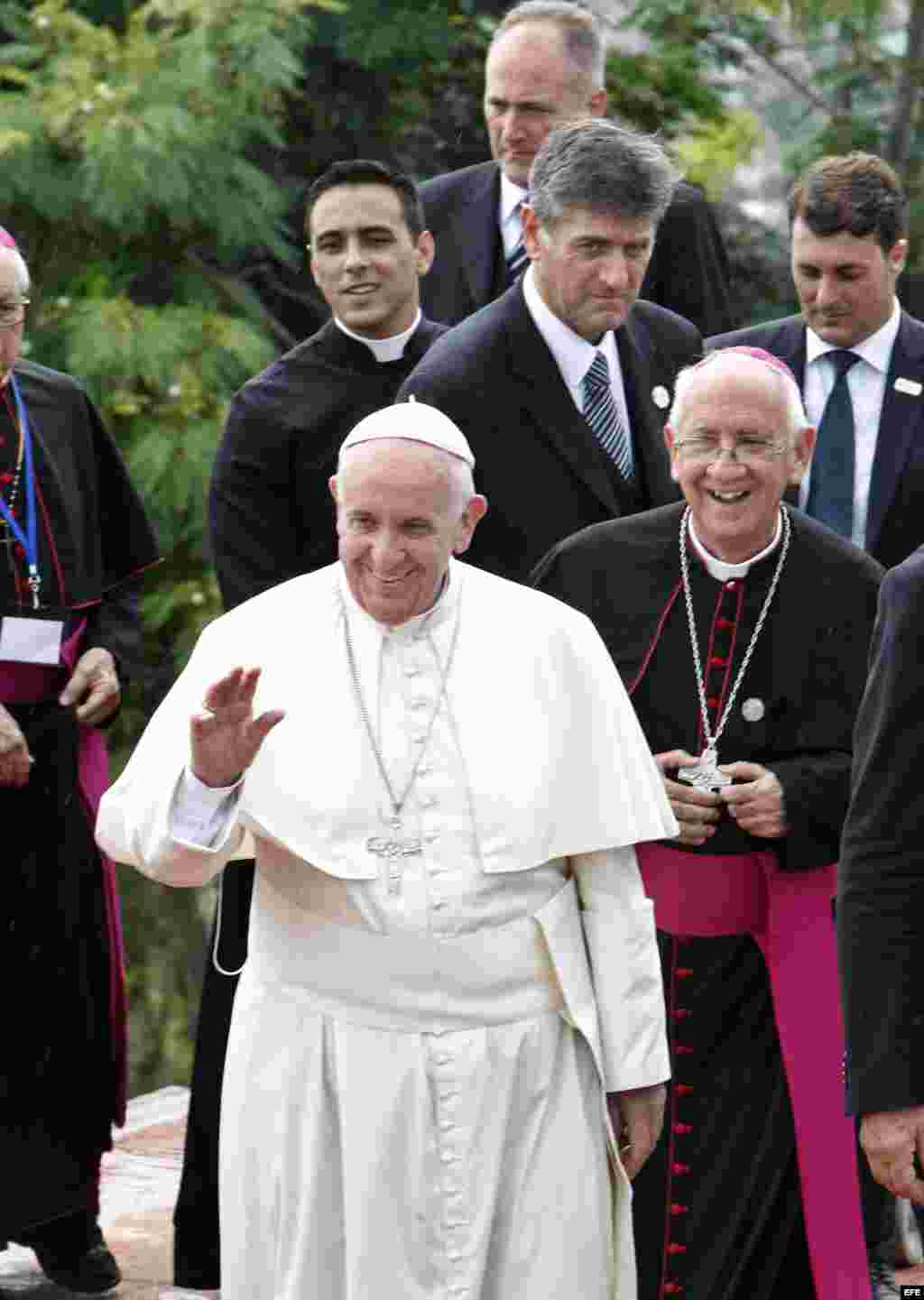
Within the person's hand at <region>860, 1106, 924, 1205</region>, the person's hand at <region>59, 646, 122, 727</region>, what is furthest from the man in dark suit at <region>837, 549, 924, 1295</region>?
the person's hand at <region>59, 646, 122, 727</region>

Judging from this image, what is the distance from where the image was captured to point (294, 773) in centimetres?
489

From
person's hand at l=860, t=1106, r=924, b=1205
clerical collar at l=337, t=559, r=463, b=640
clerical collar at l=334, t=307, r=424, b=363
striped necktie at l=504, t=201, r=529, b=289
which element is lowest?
person's hand at l=860, t=1106, r=924, b=1205

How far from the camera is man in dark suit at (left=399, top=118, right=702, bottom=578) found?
20.5 ft

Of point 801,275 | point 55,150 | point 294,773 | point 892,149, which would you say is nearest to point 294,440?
point 801,275

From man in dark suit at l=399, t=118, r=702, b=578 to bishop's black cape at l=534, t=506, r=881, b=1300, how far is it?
0.36 metres

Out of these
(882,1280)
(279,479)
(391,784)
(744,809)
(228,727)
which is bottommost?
(882,1280)

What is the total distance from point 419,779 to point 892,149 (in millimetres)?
8195

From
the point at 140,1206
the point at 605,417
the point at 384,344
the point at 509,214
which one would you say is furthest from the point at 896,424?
the point at 140,1206

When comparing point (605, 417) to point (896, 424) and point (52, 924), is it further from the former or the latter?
point (52, 924)

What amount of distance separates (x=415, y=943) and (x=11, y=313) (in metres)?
2.24

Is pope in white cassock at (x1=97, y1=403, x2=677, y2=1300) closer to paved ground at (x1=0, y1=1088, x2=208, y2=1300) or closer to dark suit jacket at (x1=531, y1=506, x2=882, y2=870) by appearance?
dark suit jacket at (x1=531, y1=506, x2=882, y2=870)

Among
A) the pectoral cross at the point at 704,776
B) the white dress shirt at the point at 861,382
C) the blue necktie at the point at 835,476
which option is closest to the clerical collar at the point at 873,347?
the white dress shirt at the point at 861,382

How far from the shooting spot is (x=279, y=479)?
6711 mm

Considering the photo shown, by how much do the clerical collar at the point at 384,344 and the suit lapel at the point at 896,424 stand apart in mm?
1111
